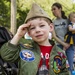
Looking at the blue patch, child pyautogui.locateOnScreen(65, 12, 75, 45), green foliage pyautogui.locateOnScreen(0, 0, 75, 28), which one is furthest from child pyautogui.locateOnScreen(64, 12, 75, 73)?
green foliage pyautogui.locateOnScreen(0, 0, 75, 28)

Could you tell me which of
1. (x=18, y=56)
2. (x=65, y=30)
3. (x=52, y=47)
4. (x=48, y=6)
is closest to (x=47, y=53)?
(x=52, y=47)

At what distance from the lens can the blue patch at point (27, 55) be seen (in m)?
2.48

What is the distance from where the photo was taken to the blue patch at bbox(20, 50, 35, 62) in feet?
8.15

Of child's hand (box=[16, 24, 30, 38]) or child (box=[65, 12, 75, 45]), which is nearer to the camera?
child's hand (box=[16, 24, 30, 38])

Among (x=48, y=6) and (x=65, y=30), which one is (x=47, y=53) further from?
(x=48, y=6)

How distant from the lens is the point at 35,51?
2.57m

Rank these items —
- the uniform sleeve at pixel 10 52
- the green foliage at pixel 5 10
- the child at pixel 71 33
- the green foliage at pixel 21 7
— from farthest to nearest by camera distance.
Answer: the green foliage at pixel 5 10 < the green foliage at pixel 21 7 < the child at pixel 71 33 < the uniform sleeve at pixel 10 52

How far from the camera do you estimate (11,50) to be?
2.45 metres

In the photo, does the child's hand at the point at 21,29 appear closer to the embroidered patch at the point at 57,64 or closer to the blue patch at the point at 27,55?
the blue patch at the point at 27,55

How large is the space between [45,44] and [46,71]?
0.27m

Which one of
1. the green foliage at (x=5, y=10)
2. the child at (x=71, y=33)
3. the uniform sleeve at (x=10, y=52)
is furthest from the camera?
the green foliage at (x=5, y=10)

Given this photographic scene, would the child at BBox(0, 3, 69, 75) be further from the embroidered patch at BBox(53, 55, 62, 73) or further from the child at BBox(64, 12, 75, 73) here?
the child at BBox(64, 12, 75, 73)

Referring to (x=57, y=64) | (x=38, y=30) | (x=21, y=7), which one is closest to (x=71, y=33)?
(x=57, y=64)

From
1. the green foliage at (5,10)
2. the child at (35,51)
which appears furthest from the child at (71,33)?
the green foliage at (5,10)
